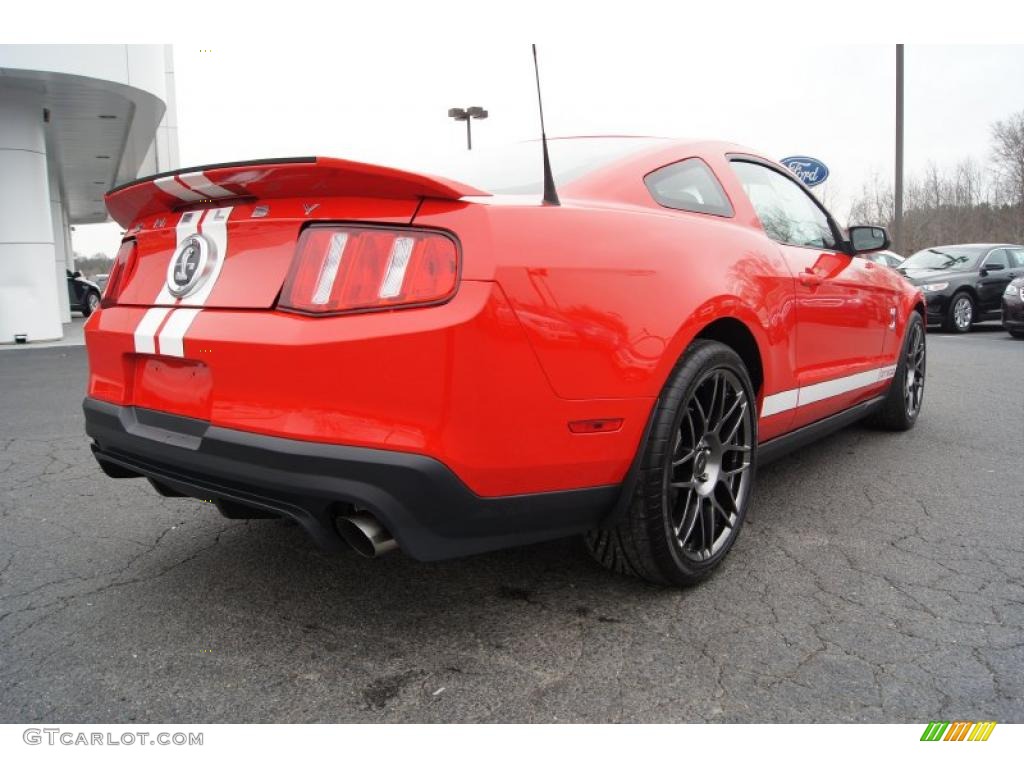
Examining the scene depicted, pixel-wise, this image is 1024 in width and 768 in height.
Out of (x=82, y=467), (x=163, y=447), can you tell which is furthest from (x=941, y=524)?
(x=82, y=467)

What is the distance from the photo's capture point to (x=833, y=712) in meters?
1.79

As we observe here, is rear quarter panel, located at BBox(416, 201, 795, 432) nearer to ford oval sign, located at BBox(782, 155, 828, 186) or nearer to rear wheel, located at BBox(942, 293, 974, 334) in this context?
ford oval sign, located at BBox(782, 155, 828, 186)

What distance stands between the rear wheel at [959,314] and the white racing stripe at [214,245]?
1282cm

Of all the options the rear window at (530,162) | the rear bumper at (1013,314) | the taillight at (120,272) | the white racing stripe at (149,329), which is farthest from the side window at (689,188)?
the rear bumper at (1013,314)

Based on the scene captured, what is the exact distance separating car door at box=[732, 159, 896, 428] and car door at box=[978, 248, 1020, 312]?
10.3m

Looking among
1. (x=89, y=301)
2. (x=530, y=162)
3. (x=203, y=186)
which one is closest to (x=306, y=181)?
(x=203, y=186)

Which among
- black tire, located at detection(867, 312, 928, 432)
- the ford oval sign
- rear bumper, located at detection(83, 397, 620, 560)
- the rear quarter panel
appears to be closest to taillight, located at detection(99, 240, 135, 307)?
rear bumper, located at detection(83, 397, 620, 560)

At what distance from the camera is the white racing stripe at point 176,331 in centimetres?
204

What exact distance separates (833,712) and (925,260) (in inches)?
534

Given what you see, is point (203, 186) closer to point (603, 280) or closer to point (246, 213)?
point (246, 213)

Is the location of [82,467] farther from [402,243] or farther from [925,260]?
[925,260]

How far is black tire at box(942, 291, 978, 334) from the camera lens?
487 inches
